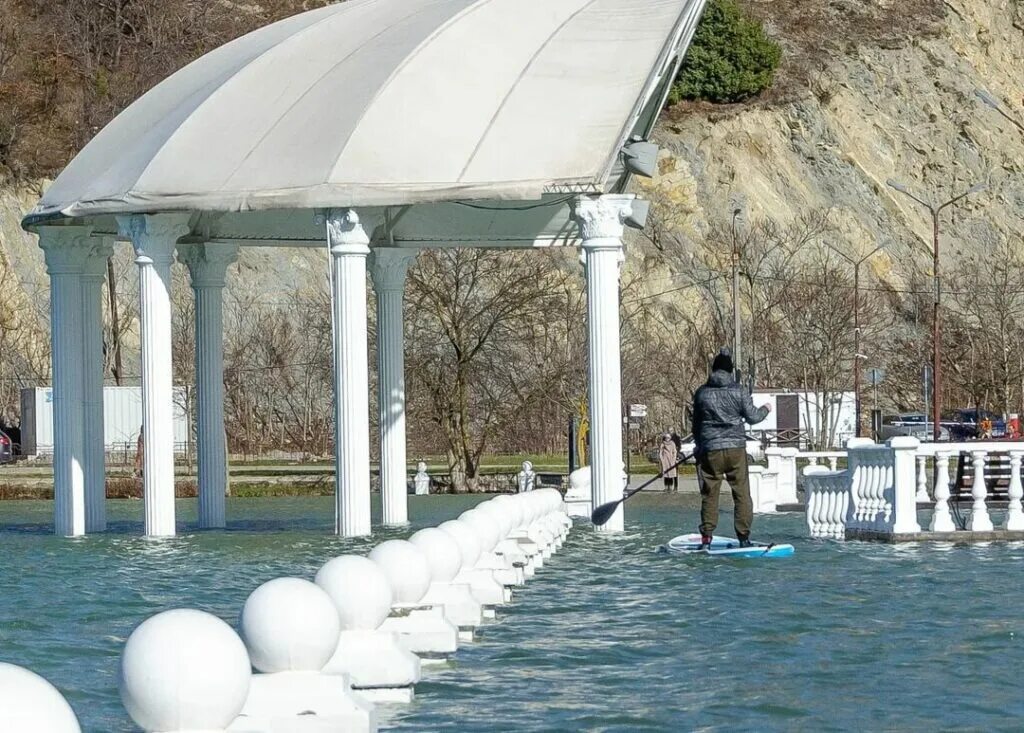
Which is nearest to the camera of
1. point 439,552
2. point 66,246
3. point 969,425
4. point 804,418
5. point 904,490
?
point 439,552

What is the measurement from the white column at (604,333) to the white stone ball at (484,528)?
21.4 feet

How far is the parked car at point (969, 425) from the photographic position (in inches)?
2520

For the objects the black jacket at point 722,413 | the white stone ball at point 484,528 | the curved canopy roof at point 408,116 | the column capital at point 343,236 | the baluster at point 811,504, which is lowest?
the baluster at point 811,504

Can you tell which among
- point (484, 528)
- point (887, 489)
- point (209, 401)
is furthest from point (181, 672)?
point (209, 401)

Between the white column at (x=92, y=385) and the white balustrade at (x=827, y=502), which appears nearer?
the white balustrade at (x=827, y=502)

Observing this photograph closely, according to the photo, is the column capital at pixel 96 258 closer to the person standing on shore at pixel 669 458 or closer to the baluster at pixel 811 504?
the baluster at pixel 811 504

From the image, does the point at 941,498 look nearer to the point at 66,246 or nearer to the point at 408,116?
the point at 408,116

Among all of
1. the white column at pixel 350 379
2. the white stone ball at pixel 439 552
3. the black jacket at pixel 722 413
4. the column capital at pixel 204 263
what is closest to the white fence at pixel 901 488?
the black jacket at pixel 722 413

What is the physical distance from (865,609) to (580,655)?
3073 millimetres

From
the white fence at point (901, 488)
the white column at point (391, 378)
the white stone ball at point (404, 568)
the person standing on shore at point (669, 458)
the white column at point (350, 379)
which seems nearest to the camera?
the white stone ball at point (404, 568)

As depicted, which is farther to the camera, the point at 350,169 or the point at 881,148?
the point at 881,148

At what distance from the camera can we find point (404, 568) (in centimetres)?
1017

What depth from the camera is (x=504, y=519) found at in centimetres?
1577

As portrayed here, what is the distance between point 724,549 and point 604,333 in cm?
408
